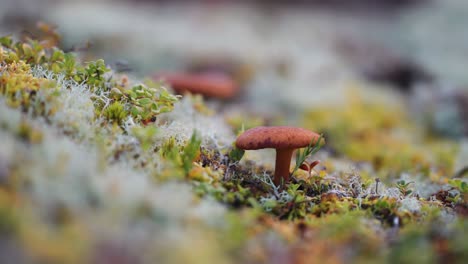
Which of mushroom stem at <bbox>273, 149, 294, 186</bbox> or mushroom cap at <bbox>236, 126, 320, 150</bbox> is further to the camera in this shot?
mushroom stem at <bbox>273, 149, 294, 186</bbox>

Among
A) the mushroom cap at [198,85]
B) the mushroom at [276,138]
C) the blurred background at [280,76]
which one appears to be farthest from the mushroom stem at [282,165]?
the mushroom cap at [198,85]

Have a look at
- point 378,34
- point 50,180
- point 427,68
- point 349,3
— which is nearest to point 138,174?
point 50,180

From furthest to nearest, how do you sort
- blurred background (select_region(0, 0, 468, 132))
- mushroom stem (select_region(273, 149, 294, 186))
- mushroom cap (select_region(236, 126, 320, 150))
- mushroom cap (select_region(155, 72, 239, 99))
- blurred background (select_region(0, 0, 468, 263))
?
1. blurred background (select_region(0, 0, 468, 132))
2. mushroom cap (select_region(155, 72, 239, 99))
3. mushroom stem (select_region(273, 149, 294, 186))
4. mushroom cap (select_region(236, 126, 320, 150))
5. blurred background (select_region(0, 0, 468, 263))

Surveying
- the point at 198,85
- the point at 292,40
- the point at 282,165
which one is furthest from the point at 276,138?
the point at 292,40

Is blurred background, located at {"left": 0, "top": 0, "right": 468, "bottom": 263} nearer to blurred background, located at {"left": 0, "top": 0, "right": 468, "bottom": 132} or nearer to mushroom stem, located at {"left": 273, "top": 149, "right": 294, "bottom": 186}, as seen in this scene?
blurred background, located at {"left": 0, "top": 0, "right": 468, "bottom": 132}

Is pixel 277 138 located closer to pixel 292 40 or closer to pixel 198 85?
pixel 198 85

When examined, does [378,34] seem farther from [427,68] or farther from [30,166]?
[30,166]

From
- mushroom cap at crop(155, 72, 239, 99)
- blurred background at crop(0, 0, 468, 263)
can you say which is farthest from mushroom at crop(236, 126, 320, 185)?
mushroom cap at crop(155, 72, 239, 99)
